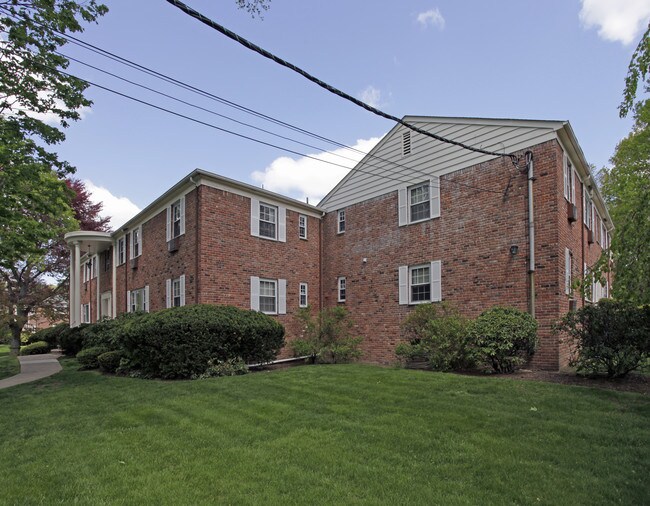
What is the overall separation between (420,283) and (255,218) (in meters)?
6.02

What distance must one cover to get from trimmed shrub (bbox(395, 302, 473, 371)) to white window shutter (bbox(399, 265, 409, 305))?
1446mm

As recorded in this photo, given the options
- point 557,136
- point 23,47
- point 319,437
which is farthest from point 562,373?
point 23,47

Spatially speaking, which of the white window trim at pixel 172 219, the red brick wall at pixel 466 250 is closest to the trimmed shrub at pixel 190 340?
the white window trim at pixel 172 219

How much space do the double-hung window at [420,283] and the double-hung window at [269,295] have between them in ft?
14.0

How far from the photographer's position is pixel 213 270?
12.8 m

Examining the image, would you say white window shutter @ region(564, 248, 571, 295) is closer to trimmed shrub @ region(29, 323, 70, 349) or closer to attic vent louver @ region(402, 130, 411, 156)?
attic vent louver @ region(402, 130, 411, 156)

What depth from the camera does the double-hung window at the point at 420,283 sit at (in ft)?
41.6

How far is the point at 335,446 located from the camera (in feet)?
15.1

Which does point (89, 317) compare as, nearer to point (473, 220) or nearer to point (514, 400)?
point (473, 220)

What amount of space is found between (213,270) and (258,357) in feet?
10.7

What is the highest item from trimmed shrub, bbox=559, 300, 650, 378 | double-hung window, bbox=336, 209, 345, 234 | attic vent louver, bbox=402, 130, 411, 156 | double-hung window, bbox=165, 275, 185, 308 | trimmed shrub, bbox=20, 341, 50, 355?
attic vent louver, bbox=402, 130, 411, 156

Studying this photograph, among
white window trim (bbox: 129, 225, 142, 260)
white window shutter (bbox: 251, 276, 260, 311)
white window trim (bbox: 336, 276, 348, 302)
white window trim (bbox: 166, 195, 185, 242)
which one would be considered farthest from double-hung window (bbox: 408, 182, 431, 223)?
white window trim (bbox: 129, 225, 142, 260)

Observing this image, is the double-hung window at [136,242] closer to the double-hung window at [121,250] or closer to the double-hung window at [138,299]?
the double-hung window at [121,250]

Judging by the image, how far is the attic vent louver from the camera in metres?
14.1
